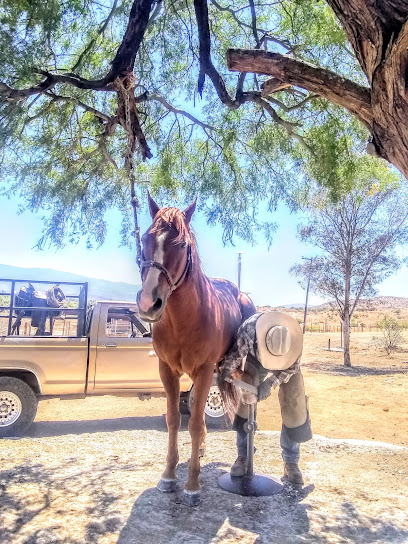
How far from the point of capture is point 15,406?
6617 millimetres

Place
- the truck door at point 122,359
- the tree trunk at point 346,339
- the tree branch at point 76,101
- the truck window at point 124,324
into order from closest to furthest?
1. the tree branch at point 76,101
2. the truck door at point 122,359
3. the truck window at point 124,324
4. the tree trunk at point 346,339

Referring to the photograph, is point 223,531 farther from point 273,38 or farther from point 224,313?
point 273,38

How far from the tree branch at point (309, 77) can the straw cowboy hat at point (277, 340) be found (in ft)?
5.85

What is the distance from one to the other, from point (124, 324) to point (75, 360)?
1.16 metres

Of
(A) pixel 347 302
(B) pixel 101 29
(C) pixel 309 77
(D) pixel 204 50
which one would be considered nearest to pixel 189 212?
(C) pixel 309 77

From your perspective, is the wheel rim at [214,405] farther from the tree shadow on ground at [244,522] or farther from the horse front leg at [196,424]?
the horse front leg at [196,424]

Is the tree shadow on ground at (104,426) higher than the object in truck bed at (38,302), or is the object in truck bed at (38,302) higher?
the object in truck bed at (38,302)

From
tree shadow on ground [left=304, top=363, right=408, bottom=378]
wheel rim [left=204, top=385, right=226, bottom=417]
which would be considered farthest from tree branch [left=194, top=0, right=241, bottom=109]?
tree shadow on ground [left=304, top=363, right=408, bottom=378]

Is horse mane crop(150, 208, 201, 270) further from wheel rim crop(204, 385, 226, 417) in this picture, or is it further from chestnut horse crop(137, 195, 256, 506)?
wheel rim crop(204, 385, 226, 417)

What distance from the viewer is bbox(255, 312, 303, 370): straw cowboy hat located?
12.8ft

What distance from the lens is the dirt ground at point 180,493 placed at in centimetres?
320

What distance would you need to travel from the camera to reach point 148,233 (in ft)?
10.7

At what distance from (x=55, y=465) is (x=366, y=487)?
10.1 ft

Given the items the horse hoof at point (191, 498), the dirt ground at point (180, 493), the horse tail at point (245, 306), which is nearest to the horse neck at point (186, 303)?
the horse tail at point (245, 306)
